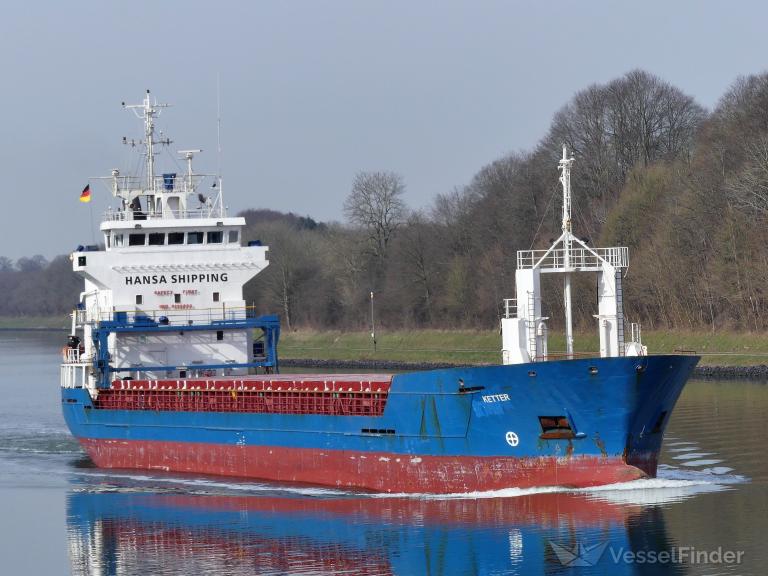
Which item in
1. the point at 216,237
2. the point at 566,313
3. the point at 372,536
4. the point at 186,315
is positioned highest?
the point at 216,237

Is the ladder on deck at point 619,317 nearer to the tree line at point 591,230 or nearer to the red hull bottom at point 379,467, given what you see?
the red hull bottom at point 379,467

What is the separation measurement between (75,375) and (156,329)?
12.1 feet

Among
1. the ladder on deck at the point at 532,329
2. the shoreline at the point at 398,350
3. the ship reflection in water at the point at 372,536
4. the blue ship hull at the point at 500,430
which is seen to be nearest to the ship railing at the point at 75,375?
the ship reflection in water at the point at 372,536

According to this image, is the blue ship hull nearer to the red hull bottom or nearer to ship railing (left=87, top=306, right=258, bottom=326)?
the red hull bottom

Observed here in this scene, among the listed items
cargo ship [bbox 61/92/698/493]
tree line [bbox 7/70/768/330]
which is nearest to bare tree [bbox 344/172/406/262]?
A: tree line [bbox 7/70/768/330]

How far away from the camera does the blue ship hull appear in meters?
24.2

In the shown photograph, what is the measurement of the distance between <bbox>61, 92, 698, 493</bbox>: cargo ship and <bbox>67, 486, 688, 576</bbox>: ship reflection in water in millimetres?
1010

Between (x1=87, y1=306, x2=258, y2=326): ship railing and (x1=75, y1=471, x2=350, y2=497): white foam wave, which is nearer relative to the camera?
(x1=75, y1=471, x2=350, y2=497): white foam wave

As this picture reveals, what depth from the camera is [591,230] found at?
6594cm

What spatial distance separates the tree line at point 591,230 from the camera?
56250mm

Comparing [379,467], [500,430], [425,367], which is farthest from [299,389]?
[425,367]

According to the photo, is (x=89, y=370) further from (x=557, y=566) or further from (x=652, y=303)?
(x=652, y=303)

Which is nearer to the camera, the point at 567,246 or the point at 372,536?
the point at 372,536

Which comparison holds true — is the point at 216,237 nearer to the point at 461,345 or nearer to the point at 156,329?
the point at 156,329
